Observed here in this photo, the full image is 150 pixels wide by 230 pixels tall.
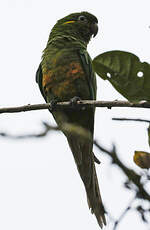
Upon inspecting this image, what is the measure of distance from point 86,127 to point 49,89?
2.19 ft

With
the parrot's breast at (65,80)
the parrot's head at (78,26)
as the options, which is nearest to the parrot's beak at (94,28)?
the parrot's head at (78,26)

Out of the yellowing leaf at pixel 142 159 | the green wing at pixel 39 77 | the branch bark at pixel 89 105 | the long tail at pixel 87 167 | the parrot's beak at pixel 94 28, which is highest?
the parrot's beak at pixel 94 28

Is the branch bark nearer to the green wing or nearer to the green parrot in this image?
the green parrot

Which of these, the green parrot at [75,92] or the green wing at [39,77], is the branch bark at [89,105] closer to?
the green parrot at [75,92]

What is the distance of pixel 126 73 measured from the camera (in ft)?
7.95

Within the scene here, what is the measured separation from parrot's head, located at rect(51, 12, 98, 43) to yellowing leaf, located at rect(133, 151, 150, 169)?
3279 mm

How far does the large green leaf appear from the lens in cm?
235

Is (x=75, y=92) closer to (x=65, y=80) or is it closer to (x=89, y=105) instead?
(x=65, y=80)

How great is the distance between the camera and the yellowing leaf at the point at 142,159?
2271mm

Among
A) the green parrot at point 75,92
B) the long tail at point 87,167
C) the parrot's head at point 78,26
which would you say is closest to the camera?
the long tail at point 87,167

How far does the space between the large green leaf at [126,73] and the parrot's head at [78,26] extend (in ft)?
9.47

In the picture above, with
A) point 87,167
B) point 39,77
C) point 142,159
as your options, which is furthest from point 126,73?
point 39,77

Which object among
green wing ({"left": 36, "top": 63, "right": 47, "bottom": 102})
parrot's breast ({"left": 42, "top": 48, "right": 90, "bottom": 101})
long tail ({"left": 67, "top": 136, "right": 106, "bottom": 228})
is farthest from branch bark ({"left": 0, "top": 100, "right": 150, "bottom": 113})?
green wing ({"left": 36, "top": 63, "right": 47, "bottom": 102})

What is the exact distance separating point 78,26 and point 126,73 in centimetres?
321
